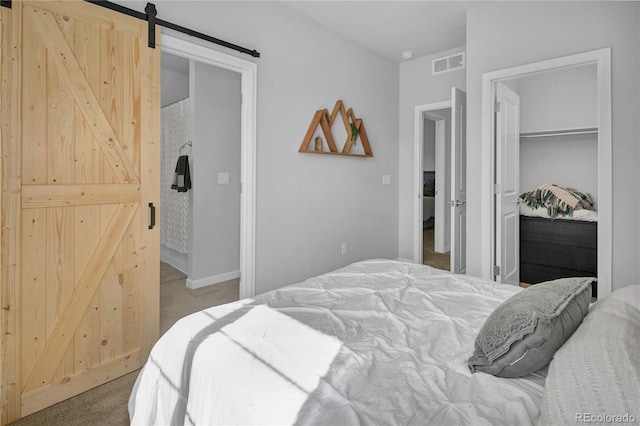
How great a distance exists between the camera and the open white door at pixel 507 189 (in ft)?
11.1

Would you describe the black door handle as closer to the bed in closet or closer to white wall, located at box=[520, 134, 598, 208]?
the bed in closet

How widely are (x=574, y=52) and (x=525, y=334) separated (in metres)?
2.81

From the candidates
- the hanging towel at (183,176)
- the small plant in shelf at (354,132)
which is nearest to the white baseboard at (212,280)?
the hanging towel at (183,176)

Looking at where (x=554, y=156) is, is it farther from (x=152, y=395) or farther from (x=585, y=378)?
(x=152, y=395)

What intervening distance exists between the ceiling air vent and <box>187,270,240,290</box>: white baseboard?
3.51m

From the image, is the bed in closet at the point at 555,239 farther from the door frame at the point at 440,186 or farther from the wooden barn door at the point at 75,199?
the wooden barn door at the point at 75,199

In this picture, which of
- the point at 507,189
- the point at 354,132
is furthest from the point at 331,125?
the point at 507,189

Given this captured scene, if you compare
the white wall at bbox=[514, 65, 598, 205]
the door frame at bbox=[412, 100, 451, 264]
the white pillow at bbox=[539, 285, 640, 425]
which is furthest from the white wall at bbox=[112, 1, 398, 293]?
the white pillow at bbox=[539, 285, 640, 425]

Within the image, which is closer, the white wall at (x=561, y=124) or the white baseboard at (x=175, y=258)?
the white wall at (x=561, y=124)

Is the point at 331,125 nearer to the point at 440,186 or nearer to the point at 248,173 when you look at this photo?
the point at 248,173

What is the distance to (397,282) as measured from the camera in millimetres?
1950

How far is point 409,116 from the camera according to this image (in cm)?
468

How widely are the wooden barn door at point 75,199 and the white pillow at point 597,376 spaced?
2.26 metres

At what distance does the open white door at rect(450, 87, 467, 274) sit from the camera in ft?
11.7
